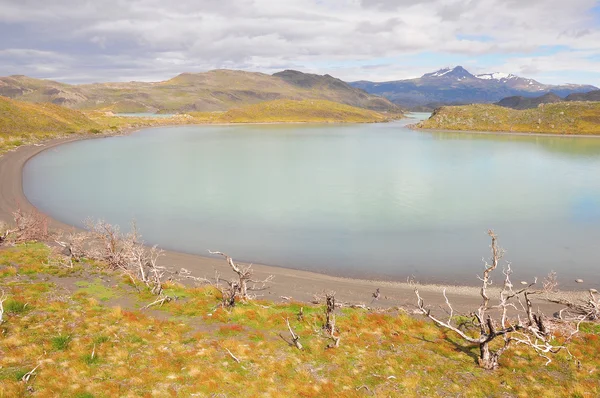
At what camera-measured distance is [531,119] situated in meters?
172

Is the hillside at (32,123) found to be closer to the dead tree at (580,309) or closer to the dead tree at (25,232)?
the dead tree at (25,232)

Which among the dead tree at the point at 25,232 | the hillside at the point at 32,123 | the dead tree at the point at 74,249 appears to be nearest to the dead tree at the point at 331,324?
the dead tree at the point at 74,249

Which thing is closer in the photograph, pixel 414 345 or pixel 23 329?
pixel 23 329

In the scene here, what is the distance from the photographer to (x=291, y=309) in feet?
70.4

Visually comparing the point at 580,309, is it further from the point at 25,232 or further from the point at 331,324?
the point at 25,232

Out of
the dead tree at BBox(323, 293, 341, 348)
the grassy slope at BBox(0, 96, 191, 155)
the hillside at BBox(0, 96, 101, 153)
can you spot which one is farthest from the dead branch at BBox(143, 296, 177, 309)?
the hillside at BBox(0, 96, 101, 153)

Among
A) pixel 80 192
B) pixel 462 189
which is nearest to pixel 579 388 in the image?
pixel 462 189

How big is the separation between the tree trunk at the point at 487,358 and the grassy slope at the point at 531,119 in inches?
7070

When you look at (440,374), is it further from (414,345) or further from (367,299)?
(367,299)

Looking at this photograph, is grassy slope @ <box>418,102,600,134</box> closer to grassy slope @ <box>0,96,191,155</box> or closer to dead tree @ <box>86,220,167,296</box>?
grassy slope @ <box>0,96,191,155</box>

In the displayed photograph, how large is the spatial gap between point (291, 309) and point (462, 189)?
46.7 metres

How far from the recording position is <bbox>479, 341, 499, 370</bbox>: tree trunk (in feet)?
50.7

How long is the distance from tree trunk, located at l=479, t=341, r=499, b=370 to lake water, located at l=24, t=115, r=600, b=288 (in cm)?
1188

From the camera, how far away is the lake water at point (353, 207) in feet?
104
